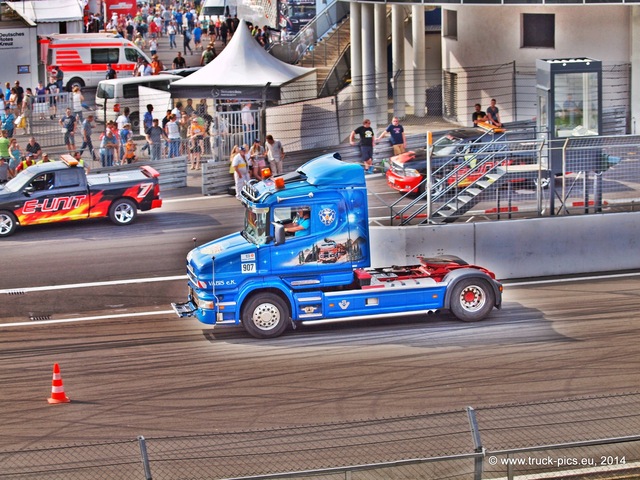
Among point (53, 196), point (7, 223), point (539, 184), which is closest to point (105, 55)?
point (53, 196)

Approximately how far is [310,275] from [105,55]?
31.7 metres

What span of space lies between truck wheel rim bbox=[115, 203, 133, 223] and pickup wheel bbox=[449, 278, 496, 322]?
411 inches

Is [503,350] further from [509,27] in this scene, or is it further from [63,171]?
[509,27]

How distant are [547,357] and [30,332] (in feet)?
26.6

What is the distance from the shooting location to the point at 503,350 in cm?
1617

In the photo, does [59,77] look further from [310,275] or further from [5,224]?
[310,275]

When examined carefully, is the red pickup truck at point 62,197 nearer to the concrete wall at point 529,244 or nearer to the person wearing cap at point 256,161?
the person wearing cap at point 256,161

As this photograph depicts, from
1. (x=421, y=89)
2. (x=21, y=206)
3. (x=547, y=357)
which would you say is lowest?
(x=547, y=357)

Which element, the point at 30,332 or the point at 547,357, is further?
the point at 30,332

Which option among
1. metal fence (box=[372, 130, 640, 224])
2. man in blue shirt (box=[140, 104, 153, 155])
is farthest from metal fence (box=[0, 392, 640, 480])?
man in blue shirt (box=[140, 104, 153, 155])

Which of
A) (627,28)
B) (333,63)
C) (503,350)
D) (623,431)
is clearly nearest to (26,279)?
(503,350)

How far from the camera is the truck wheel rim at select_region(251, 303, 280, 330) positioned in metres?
17.1

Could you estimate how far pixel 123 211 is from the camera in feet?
84.4

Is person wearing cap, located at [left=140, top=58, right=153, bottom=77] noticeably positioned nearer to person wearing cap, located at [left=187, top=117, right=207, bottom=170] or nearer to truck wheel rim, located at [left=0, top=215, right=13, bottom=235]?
person wearing cap, located at [left=187, top=117, right=207, bottom=170]
